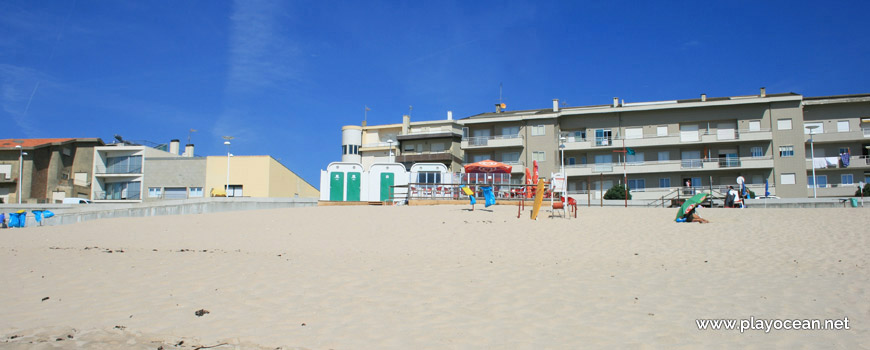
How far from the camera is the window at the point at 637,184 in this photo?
47312mm

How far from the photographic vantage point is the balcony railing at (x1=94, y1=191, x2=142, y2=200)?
51.2 meters

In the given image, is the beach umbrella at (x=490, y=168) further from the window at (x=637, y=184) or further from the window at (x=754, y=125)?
the window at (x=754, y=125)

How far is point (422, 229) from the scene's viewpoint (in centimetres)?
1612

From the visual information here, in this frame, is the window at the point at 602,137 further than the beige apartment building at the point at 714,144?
Yes

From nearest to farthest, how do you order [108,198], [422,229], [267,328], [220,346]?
1. [220,346]
2. [267,328]
3. [422,229]
4. [108,198]

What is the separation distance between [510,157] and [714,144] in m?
17.9

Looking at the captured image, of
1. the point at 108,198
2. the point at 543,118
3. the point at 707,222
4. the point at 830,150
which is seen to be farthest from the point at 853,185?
the point at 108,198

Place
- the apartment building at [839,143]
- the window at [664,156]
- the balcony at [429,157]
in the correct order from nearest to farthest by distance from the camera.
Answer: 1. the apartment building at [839,143]
2. the window at [664,156]
3. the balcony at [429,157]

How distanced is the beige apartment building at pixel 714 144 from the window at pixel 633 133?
0.28ft

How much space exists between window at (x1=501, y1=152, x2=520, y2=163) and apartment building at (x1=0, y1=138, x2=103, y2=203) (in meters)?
40.1

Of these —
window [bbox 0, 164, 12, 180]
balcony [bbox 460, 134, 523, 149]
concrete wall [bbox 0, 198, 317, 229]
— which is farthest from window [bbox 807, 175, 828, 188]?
window [bbox 0, 164, 12, 180]

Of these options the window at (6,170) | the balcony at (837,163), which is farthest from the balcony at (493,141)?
the window at (6,170)

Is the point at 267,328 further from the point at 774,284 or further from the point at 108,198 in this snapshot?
the point at 108,198

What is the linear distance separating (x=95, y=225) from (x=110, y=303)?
53.6 feet
